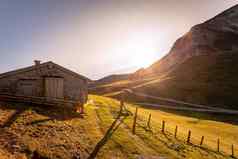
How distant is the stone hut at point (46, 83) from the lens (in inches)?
1313

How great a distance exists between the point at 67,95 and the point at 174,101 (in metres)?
54.2

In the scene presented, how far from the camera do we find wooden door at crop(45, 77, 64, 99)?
1390 inches

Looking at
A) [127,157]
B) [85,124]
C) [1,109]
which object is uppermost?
[1,109]

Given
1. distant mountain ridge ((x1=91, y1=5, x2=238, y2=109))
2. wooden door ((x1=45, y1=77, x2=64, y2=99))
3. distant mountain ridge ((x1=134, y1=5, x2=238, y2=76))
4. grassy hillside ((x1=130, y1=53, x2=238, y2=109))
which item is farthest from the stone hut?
distant mountain ridge ((x1=134, y1=5, x2=238, y2=76))

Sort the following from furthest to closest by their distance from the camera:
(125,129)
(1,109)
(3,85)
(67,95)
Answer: (67,95)
(3,85)
(125,129)
(1,109)

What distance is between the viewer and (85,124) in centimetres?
2727

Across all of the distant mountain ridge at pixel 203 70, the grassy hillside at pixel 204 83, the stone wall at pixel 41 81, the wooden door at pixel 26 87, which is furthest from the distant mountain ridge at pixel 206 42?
the wooden door at pixel 26 87

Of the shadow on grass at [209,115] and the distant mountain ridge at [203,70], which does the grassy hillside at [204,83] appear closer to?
the distant mountain ridge at [203,70]

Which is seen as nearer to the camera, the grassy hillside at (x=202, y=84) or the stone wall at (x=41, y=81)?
the stone wall at (x=41, y=81)

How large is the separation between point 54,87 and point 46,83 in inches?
53.7

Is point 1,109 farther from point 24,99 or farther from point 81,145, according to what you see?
point 81,145

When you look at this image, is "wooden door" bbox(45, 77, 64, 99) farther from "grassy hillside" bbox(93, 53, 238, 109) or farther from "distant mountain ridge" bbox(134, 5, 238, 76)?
"distant mountain ridge" bbox(134, 5, 238, 76)

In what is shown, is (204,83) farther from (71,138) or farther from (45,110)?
(71,138)

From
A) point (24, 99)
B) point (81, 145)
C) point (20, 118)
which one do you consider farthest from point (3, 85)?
point (81, 145)
